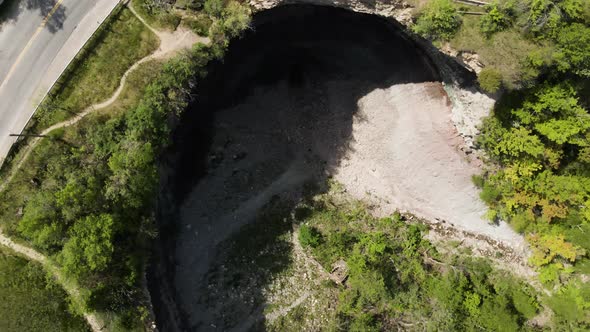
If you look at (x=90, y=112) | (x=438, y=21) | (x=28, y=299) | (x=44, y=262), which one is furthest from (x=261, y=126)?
(x=28, y=299)

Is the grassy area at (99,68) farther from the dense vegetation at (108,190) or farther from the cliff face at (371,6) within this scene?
the cliff face at (371,6)

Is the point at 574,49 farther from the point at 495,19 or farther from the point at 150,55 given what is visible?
the point at 150,55

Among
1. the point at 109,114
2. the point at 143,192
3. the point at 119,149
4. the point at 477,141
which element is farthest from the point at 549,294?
the point at 109,114

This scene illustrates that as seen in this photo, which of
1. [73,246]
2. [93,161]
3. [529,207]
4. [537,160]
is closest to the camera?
[73,246]

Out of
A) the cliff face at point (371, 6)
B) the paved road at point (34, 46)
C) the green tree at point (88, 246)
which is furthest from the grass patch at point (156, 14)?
the green tree at point (88, 246)

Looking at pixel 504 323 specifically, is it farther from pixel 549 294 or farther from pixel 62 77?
pixel 62 77

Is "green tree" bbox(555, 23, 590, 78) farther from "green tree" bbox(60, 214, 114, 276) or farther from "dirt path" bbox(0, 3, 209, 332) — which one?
"green tree" bbox(60, 214, 114, 276)
